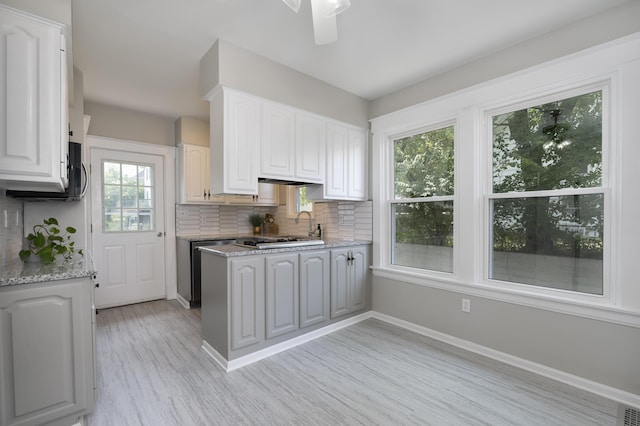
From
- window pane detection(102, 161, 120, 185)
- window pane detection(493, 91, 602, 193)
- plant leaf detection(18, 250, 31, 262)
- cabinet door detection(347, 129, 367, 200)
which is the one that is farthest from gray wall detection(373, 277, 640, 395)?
window pane detection(102, 161, 120, 185)

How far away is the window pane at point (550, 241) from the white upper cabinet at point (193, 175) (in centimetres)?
371

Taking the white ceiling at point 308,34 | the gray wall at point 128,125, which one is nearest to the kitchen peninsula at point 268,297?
the white ceiling at point 308,34

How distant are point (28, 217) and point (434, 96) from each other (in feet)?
12.8

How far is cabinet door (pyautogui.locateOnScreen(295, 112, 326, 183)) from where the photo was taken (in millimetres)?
3023

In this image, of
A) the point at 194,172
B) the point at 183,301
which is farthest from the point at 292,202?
the point at 183,301

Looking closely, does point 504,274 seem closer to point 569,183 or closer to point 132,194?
point 569,183

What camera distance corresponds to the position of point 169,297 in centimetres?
430

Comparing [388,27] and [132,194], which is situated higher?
[388,27]

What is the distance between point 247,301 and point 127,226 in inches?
102

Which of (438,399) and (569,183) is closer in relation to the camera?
(438,399)

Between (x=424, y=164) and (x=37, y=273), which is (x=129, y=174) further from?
(x=424, y=164)

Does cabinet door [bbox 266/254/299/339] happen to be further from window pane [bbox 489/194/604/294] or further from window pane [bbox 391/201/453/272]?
window pane [bbox 489/194/604/294]

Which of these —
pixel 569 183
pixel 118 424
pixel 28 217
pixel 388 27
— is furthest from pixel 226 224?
pixel 569 183

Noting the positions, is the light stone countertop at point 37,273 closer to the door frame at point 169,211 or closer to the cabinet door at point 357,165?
the door frame at point 169,211
